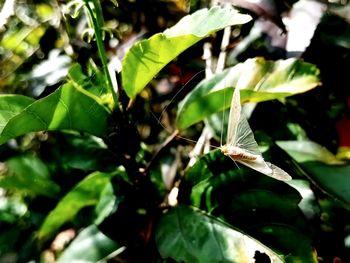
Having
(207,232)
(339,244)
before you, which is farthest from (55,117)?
(339,244)

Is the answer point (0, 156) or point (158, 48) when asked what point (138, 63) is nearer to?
point (158, 48)

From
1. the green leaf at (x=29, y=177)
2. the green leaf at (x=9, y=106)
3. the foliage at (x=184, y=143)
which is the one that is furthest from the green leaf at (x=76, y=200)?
the green leaf at (x=9, y=106)

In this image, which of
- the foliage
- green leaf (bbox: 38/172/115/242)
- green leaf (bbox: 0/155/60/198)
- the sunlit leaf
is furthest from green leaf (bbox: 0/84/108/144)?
the sunlit leaf

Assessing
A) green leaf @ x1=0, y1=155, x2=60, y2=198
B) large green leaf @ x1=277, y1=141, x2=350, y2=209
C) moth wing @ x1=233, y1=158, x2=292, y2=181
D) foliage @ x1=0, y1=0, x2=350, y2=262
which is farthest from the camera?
green leaf @ x1=0, y1=155, x2=60, y2=198

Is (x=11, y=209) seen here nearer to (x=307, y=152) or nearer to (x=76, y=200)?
(x=76, y=200)

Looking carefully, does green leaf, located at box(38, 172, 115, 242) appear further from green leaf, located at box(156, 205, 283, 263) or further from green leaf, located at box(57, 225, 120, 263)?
green leaf, located at box(156, 205, 283, 263)
